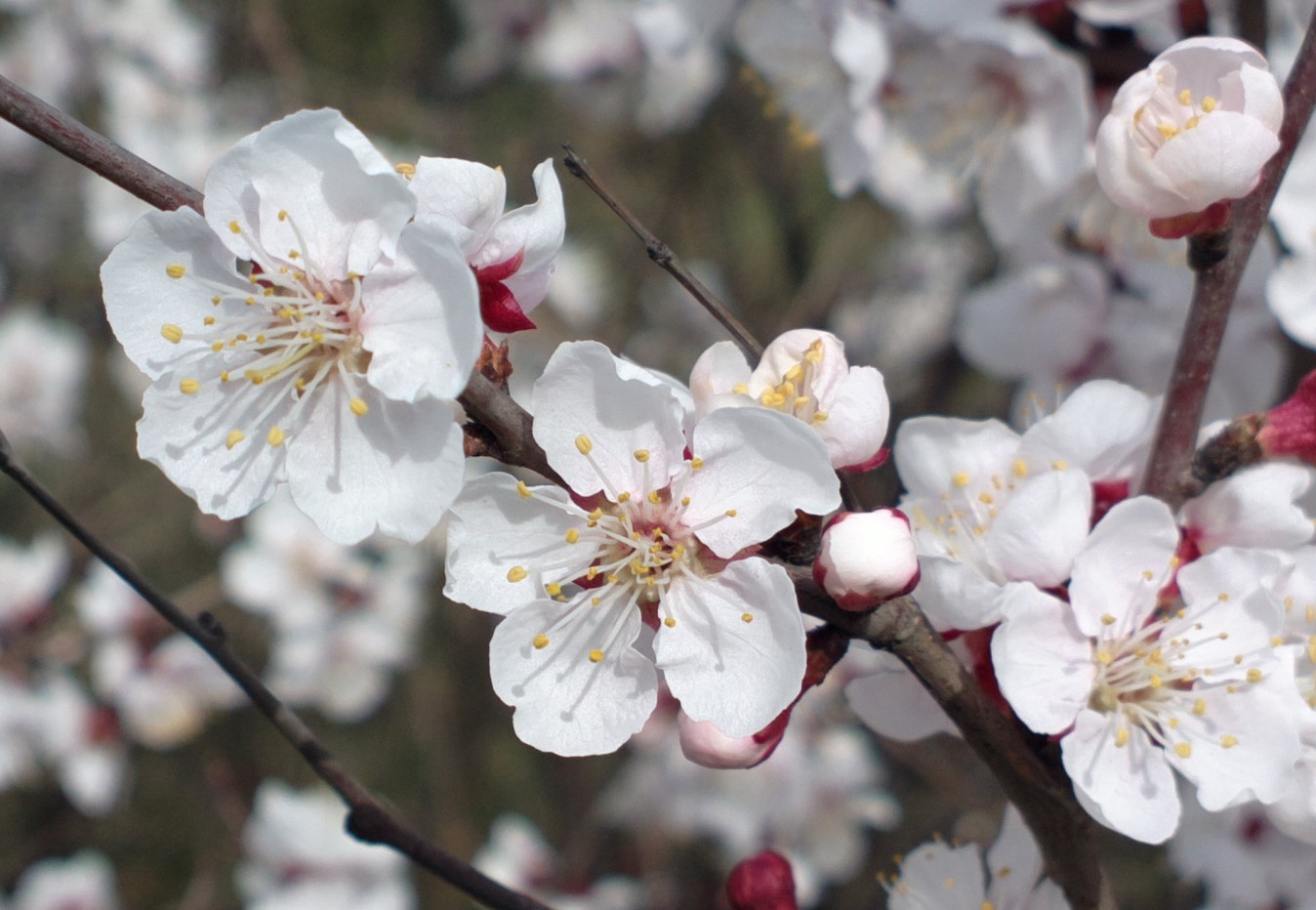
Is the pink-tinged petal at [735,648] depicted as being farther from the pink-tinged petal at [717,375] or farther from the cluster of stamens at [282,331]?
the cluster of stamens at [282,331]

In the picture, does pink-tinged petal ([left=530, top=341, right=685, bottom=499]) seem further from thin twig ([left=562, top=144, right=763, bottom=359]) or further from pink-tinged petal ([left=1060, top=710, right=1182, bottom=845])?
pink-tinged petal ([left=1060, top=710, right=1182, bottom=845])

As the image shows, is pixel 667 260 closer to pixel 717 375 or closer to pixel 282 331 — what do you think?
pixel 717 375

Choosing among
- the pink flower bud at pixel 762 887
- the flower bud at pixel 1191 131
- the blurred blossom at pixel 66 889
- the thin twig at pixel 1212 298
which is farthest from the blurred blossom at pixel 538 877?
the flower bud at pixel 1191 131

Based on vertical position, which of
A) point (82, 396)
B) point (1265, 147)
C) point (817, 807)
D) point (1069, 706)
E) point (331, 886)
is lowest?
point (817, 807)

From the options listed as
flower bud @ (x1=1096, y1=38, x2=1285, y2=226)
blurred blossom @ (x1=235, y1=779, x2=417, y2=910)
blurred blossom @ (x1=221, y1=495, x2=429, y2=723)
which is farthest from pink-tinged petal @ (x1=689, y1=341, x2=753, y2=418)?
blurred blossom @ (x1=221, y1=495, x2=429, y2=723)

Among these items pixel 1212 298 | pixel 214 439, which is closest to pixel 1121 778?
pixel 1212 298

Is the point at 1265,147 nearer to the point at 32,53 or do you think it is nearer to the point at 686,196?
the point at 686,196

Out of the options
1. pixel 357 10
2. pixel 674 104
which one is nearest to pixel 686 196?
pixel 674 104
